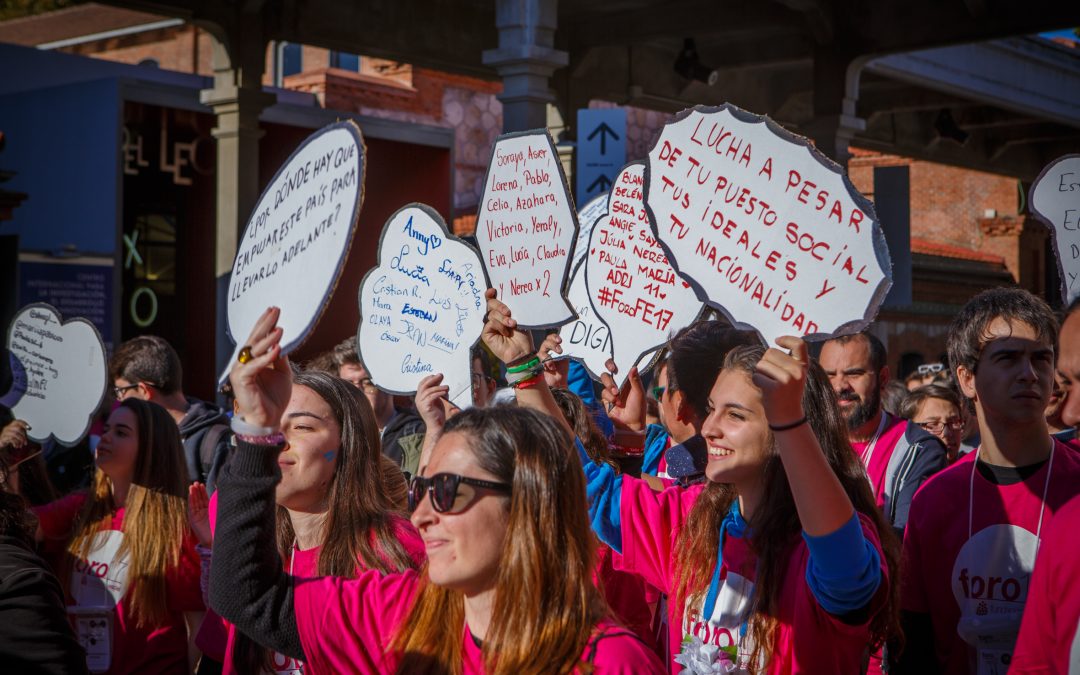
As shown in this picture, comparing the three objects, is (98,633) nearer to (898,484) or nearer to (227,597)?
(227,597)

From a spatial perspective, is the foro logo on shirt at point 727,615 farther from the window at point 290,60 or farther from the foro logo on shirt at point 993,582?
the window at point 290,60

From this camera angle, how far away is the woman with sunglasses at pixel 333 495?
10.2ft

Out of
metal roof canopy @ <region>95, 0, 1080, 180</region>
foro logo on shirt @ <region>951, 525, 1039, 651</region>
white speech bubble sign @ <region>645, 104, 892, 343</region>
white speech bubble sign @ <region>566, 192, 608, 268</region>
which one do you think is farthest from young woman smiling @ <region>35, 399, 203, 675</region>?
metal roof canopy @ <region>95, 0, 1080, 180</region>

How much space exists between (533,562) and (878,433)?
99.8 inches

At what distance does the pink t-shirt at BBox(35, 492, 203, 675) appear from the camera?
389cm

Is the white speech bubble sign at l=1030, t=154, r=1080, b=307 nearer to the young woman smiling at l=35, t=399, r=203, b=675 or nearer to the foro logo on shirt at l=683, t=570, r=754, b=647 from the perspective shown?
the foro logo on shirt at l=683, t=570, r=754, b=647

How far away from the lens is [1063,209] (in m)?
4.04

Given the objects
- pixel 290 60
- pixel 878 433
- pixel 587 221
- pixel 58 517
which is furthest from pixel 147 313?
pixel 290 60

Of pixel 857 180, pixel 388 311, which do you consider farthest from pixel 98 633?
pixel 857 180

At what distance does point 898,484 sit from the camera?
4.12 meters

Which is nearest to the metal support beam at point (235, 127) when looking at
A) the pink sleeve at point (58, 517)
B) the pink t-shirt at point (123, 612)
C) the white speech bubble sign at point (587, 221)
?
the white speech bubble sign at point (587, 221)

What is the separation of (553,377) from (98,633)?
1851 millimetres

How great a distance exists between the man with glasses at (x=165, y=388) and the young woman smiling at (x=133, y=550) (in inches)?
42.5

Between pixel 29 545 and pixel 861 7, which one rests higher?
pixel 861 7
